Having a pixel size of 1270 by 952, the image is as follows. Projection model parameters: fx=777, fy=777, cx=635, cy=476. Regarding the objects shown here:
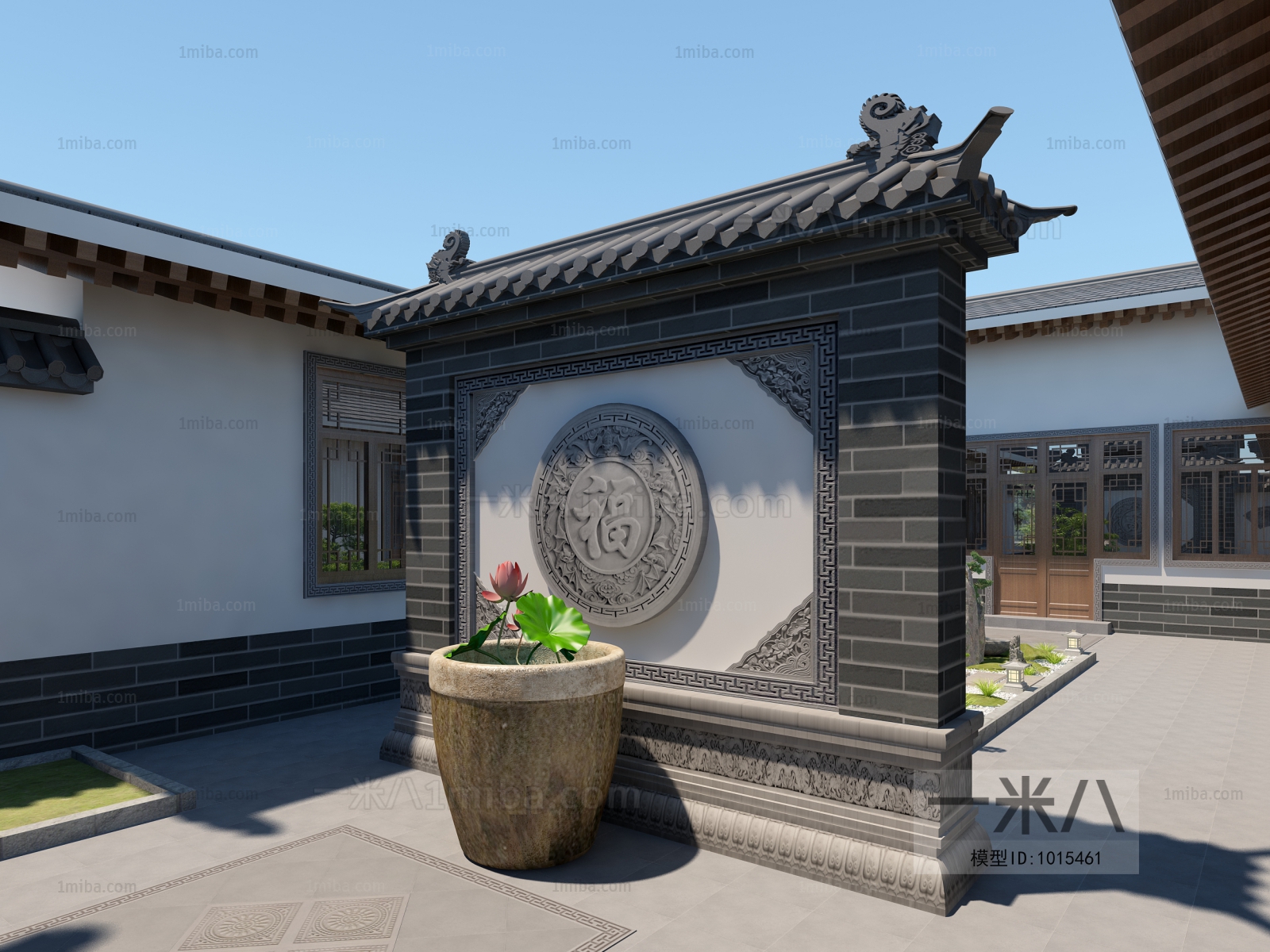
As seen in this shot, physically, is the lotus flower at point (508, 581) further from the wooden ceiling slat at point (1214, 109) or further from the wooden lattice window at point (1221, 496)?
the wooden lattice window at point (1221, 496)

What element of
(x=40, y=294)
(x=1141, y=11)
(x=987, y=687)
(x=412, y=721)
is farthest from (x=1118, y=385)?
(x=40, y=294)

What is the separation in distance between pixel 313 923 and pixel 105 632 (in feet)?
11.6

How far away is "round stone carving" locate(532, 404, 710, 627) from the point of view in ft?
13.2

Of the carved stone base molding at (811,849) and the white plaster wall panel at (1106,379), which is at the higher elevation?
the white plaster wall panel at (1106,379)

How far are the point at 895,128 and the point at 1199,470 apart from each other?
943 cm

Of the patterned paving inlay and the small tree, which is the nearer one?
the patterned paving inlay

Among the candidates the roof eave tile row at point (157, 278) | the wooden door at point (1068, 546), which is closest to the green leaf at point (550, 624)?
the roof eave tile row at point (157, 278)

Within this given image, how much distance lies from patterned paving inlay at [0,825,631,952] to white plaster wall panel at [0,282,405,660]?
2.78 m

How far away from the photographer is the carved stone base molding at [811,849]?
3.14 meters

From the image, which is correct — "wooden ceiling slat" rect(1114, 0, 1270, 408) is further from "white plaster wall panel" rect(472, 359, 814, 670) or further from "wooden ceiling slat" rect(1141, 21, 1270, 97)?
"white plaster wall panel" rect(472, 359, 814, 670)

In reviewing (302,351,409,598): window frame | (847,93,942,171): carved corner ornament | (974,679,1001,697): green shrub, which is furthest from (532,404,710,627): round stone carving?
(974,679,1001,697): green shrub

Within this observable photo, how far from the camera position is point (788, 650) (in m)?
3.68

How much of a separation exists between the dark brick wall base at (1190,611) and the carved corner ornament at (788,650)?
9.29 m

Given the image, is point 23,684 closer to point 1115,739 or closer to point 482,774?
point 482,774
